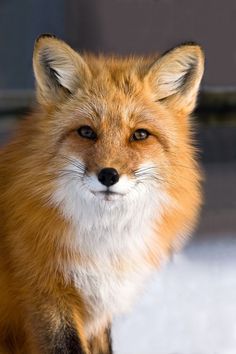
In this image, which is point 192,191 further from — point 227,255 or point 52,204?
point 227,255

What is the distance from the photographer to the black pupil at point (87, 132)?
1913mm

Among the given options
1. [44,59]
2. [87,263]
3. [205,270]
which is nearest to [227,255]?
[205,270]

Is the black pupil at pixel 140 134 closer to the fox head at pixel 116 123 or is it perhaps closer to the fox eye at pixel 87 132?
the fox head at pixel 116 123

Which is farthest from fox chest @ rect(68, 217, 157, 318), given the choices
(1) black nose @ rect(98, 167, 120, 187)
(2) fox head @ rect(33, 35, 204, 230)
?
(1) black nose @ rect(98, 167, 120, 187)

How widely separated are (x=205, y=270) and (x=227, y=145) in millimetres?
2416

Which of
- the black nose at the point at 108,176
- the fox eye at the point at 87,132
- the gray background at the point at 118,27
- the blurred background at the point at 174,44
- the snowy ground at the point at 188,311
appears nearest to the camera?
the black nose at the point at 108,176

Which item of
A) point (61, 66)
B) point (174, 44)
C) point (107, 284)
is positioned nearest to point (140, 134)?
point (61, 66)

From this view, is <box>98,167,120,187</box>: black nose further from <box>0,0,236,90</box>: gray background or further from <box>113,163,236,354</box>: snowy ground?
<box>0,0,236,90</box>: gray background

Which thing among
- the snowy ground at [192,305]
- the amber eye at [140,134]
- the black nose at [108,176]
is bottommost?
the snowy ground at [192,305]

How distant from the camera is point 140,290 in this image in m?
2.15

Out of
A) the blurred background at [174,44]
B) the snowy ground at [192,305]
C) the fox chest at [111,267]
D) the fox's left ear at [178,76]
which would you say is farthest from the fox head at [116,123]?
the blurred background at [174,44]

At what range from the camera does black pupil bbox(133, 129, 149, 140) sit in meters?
1.93

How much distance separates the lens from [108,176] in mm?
1787

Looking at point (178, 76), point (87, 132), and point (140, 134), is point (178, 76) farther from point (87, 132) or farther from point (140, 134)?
→ point (87, 132)
